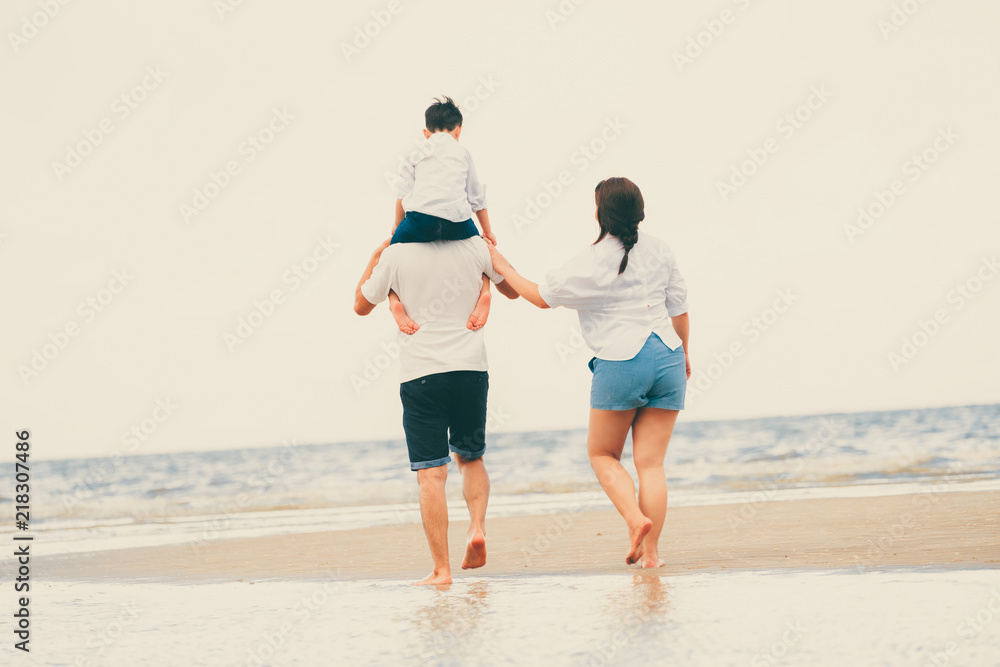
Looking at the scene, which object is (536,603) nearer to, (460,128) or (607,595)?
(607,595)

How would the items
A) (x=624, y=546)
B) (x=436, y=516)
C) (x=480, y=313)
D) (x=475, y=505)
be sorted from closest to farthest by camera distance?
1. (x=436, y=516)
2. (x=480, y=313)
3. (x=475, y=505)
4. (x=624, y=546)

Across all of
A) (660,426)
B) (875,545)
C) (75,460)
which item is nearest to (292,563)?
(660,426)

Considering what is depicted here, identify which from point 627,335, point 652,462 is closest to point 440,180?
point 627,335

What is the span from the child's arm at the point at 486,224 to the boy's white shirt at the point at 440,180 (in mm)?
128

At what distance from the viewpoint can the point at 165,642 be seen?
3.02 meters

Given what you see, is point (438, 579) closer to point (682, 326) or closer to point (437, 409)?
point (437, 409)

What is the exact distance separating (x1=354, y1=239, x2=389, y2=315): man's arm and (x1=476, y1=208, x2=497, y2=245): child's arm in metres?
0.45

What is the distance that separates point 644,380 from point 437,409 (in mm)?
911

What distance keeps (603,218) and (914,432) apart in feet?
83.9

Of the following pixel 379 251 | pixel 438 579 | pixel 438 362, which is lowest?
pixel 438 579

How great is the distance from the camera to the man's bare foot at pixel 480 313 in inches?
156

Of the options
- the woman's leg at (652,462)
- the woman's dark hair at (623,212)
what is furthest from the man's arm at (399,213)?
the woman's leg at (652,462)

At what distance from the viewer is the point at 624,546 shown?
520 cm

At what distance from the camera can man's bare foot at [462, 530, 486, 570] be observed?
4004mm
